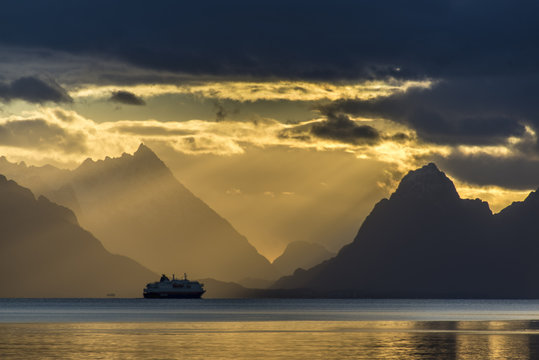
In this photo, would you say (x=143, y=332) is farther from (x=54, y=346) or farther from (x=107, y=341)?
(x=54, y=346)

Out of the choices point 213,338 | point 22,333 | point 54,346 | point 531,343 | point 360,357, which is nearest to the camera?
point 360,357

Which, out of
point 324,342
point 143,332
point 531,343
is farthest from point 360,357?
point 143,332

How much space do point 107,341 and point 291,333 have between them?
30.9 meters

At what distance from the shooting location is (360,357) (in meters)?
95.7

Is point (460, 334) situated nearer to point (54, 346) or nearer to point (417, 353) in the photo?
point (417, 353)

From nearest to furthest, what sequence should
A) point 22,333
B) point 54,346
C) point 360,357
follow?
1. point 360,357
2. point 54,346
3. point 22,333

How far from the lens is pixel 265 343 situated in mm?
116500

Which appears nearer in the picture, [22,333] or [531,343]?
[531,343]

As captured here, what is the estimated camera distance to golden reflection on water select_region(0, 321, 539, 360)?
9800cm

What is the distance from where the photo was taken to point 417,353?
332 feet

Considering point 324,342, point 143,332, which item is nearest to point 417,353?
point 324,342

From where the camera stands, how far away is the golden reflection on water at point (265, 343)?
98.0m

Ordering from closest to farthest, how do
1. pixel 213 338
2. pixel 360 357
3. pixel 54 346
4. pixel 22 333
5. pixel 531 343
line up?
pixel 360 357, pixel 54 346, pixel 531 343, pixel 213 338, pixel 22 333

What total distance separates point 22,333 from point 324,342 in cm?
4379
